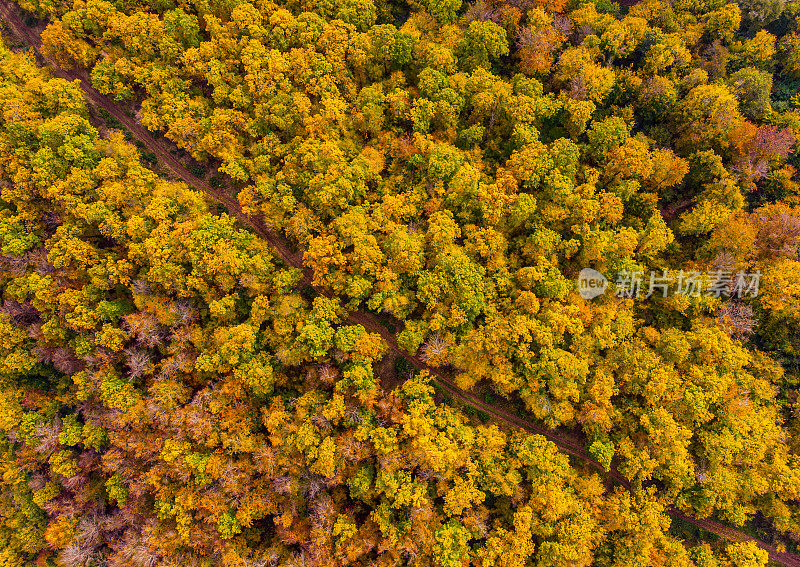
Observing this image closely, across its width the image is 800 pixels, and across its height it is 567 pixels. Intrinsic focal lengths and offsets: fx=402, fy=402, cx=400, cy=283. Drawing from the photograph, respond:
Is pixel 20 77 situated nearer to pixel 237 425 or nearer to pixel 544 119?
pixel 237 425

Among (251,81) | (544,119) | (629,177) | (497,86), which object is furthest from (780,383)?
(251,81)

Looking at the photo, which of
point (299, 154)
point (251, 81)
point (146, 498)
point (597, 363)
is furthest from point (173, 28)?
point (597, 363)

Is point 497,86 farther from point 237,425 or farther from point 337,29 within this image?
point 237,425

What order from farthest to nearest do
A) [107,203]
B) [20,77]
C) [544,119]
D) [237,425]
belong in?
1. [544,119]
2. [20,77]
3. [107,203]
4. [237,425]

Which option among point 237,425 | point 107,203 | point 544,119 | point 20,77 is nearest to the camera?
point 237,425

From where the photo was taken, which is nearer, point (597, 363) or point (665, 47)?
point (597, 363)

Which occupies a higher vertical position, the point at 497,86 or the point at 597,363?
the point at 497,86

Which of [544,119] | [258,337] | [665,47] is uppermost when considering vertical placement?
[665,47]
